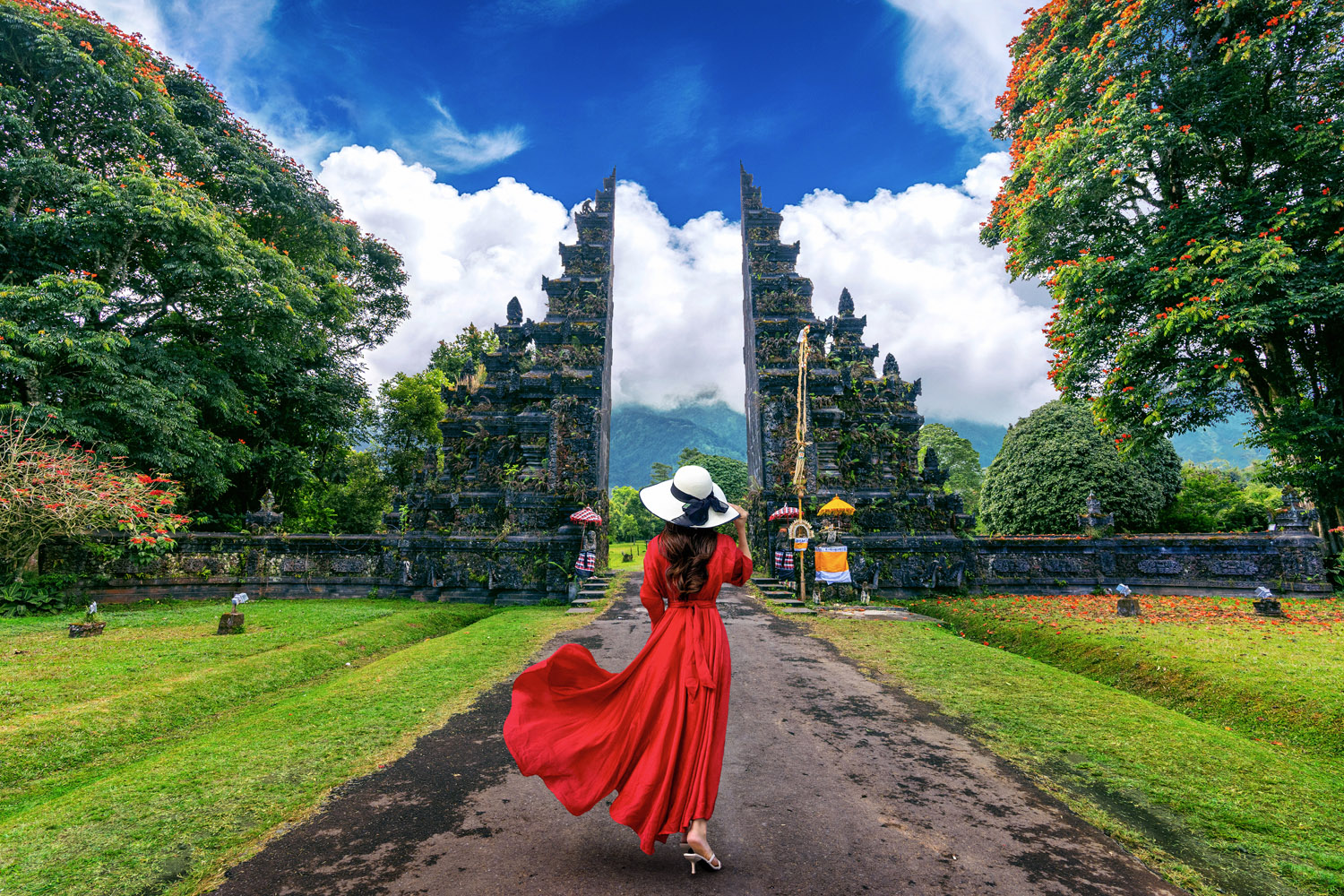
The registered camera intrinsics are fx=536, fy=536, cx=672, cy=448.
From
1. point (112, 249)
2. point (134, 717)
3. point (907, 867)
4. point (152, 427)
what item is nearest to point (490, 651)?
point (134, 717)

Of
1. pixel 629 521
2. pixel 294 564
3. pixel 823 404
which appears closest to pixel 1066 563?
pixel 823 404

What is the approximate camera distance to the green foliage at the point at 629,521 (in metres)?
49.8

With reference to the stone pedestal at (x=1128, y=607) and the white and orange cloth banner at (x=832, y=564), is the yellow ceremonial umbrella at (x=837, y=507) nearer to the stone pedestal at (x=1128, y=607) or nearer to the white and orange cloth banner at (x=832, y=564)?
the white and orange cloth banner at (x=832, y=564)

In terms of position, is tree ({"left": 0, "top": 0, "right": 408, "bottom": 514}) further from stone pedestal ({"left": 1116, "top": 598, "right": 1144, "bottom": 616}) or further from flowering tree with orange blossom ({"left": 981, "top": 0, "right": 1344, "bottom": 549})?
stone pedestal ({"left": 1116, "top": 598, "right": 1144, "bottom": 616})

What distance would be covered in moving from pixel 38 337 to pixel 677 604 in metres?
15.0

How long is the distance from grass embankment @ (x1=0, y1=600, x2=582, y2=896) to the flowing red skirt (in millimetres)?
1662

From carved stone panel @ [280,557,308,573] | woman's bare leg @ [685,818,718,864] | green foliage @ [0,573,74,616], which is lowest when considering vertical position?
woman's bare leg @ [685,818,718,864]

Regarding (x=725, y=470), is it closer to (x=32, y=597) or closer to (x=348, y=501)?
(x=348, y=501)

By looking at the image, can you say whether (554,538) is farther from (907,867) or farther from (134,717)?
(907,867)

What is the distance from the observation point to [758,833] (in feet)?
10.3

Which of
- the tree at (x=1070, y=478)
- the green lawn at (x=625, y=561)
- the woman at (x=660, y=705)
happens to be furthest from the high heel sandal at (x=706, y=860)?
the green lawn at (x=625, y=561)

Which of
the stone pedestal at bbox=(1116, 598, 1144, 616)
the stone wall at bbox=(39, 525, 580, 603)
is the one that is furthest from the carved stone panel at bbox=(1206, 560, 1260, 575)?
the stone wall at bbox=(39, 525, 580, 603)

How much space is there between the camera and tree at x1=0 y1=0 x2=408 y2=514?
1176cm

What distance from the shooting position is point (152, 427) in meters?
12.1
